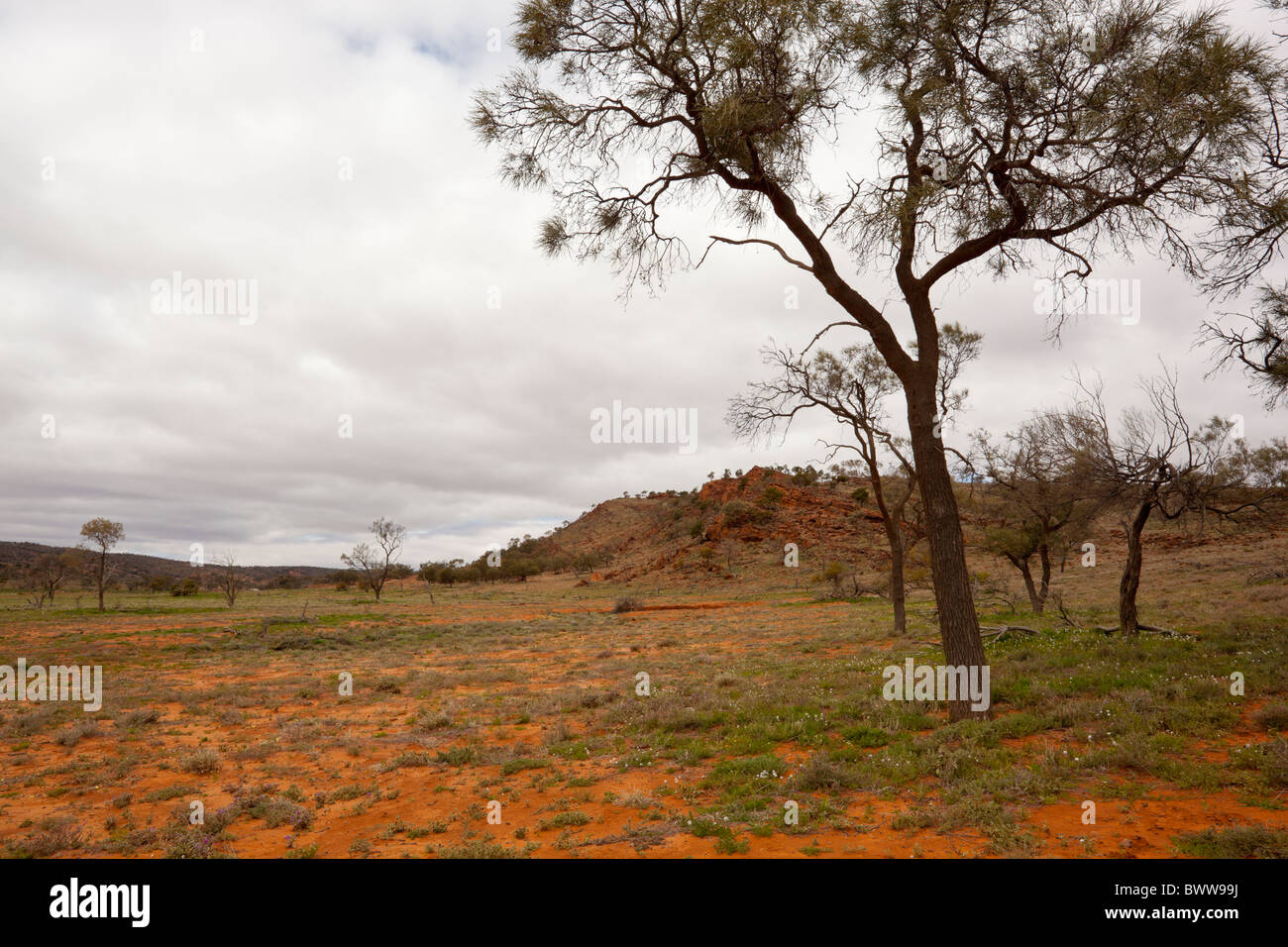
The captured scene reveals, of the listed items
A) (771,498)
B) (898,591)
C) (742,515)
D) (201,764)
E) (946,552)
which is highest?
(771,498)

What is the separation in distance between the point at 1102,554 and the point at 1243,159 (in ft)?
161

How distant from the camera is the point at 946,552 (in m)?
8.73

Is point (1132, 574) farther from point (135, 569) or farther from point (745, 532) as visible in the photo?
point (135, 569)

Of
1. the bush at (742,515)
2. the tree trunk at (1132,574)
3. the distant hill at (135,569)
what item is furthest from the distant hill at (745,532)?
the distant hill at (135,569)

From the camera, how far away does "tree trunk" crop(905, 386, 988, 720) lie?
28.5ft

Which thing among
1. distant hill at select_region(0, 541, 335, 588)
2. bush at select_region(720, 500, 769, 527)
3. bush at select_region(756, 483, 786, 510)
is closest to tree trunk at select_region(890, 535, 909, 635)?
bush at select_region(720, 500, 769, 527)

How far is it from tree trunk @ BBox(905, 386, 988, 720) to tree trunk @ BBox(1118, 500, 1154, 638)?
19.0 feet

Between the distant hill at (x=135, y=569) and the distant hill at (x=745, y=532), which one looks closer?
the distant hill at (x=745, y=532)

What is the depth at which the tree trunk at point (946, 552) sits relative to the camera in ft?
28.5

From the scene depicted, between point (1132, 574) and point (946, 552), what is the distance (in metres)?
6.73

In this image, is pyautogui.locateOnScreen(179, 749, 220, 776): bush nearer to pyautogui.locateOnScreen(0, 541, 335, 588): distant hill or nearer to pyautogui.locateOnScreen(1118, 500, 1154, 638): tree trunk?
pyautogui.locateOnScreen(1118, 500, 1154, 638): tree trunk

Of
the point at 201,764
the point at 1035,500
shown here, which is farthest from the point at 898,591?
the point at 201,764

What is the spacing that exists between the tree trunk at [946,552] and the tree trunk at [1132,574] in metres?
5.79

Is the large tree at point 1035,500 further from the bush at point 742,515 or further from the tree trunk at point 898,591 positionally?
the bush at point 742,515
